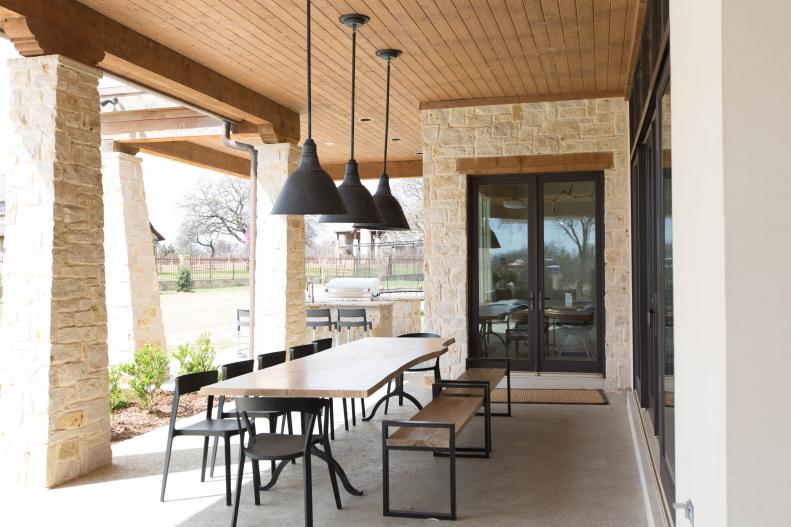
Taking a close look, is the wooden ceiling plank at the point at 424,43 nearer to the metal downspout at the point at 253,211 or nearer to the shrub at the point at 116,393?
the metal downspout at the point at 253,211

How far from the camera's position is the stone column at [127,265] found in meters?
8.94

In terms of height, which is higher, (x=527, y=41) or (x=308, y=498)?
(x=527, y=41)

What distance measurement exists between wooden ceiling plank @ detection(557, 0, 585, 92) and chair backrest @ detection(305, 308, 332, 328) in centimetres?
434

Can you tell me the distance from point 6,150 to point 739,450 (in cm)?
487

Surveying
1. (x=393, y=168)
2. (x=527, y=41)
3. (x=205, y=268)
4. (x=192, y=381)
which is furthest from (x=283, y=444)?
(x=205, y=268)

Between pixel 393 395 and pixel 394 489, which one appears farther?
pixel 393 395

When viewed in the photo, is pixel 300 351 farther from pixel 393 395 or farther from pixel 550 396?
pixel 550 396

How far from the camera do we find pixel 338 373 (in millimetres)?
4578

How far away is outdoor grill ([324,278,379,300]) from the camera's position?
11.7 m

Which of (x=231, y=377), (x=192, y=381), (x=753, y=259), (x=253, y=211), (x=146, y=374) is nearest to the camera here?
(x=753, y=259)

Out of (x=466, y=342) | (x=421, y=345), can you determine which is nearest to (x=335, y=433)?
(x=421, y=345)

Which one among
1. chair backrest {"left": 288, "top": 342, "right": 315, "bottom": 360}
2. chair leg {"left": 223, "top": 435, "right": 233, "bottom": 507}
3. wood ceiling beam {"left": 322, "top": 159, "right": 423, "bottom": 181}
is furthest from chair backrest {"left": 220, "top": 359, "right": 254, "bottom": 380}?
wood ceiling beam {"left": 322, "top": 159, "right": 423, "bottom": 181}

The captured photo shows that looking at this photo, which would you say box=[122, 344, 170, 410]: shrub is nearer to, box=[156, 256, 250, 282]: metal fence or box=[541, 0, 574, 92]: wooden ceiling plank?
box=[541, 0, 574, 92]: wooden ceiling plank

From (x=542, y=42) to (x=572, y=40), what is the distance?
241 millimetres
